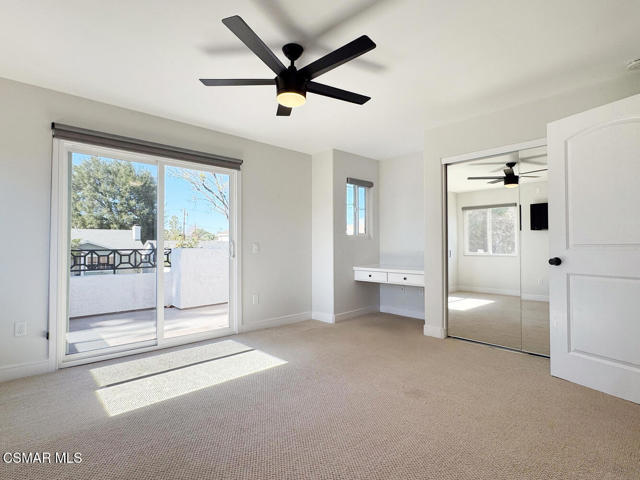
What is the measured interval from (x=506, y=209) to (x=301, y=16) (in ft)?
8.86

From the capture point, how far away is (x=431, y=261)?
12.7ft

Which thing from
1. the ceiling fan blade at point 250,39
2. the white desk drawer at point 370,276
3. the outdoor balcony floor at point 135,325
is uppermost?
the ceiling fan blade at point 250,39

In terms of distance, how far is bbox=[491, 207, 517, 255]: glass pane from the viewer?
134 inches

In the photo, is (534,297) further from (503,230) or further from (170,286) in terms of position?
(170,286)

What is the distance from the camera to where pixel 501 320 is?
352 centimetres

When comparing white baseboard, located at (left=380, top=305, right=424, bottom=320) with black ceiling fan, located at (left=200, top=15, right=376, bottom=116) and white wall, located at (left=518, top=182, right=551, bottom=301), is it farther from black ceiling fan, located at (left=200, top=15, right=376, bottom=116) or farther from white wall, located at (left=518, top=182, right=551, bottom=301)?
black ceiling fan, located at (left=200, top=15, right=376, bottom=116)

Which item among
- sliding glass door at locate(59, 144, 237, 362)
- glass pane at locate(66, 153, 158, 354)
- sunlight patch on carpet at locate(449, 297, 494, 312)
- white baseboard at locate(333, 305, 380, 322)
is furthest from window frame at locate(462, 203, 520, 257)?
glass pane at locate(66, 153, 158, 354)

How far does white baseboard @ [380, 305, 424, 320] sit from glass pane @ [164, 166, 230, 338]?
7.98ft

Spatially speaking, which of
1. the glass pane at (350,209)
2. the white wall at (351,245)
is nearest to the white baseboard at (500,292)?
the white wall at (351,245)

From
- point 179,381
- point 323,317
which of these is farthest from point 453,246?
point 179,381

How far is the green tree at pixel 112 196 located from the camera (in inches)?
123

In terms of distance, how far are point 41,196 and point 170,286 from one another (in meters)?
1.42

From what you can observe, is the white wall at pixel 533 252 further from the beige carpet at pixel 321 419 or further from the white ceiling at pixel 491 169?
the beige carpet at pixel 321 419

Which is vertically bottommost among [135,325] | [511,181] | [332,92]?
[135,325]
